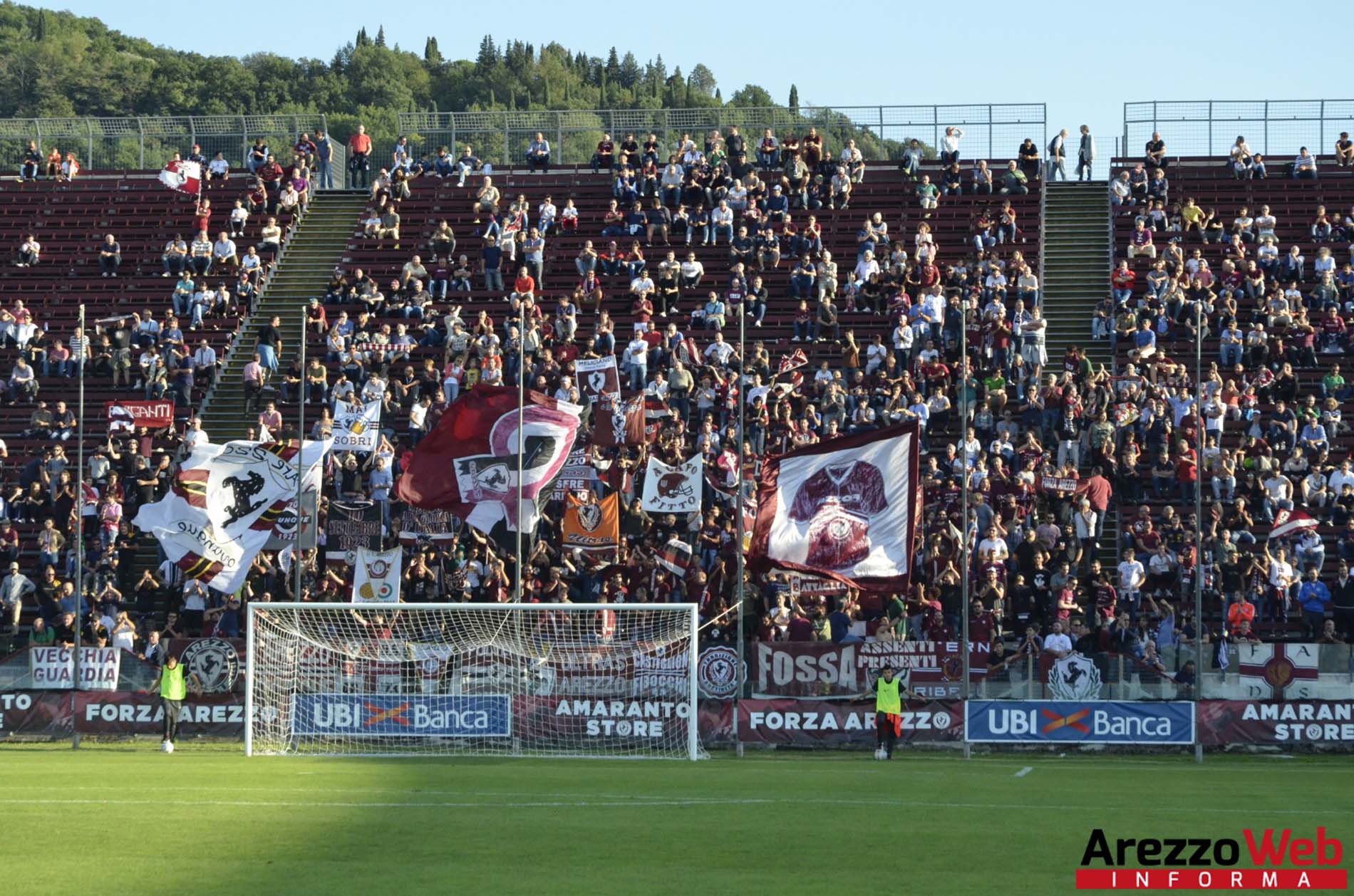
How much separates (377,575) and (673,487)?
6.56 m

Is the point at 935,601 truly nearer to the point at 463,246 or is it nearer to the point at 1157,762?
the point at 1157,762

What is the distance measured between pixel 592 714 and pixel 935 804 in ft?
34.8

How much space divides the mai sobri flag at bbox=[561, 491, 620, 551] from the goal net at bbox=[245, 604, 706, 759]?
5.06 metres

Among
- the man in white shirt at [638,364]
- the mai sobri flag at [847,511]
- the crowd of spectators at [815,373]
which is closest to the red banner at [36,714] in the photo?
the crowd of spectators at [815,373]

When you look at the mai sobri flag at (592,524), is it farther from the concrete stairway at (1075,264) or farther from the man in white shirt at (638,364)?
the concrete stairway at (1075,264)

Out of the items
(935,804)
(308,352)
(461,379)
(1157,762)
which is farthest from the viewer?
Result: (308,352)

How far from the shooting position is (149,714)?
32312 millimetres

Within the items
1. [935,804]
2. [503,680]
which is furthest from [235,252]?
[935,804]

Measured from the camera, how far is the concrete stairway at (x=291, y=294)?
149ft

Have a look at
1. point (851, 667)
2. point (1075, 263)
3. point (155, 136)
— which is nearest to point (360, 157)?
point (155, 136)

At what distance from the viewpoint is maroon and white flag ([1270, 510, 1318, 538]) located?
115 ft

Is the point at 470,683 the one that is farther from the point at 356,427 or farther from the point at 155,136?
the point at 155,136

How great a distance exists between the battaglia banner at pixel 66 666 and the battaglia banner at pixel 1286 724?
20.4 metres

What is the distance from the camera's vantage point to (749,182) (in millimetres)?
49594
